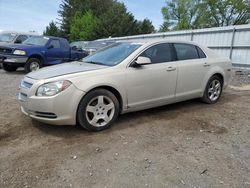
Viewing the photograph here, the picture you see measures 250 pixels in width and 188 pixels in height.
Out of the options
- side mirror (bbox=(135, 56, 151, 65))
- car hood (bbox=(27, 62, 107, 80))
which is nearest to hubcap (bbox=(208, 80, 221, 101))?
side mirror (bbox=(135, 56, 151, 65))

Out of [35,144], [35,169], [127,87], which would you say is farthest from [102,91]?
[35,169]

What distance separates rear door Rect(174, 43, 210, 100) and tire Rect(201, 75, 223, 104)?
27 cm

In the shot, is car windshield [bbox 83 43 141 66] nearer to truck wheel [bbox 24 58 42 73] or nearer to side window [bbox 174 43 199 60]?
side window [bbox 174 43 199 60]

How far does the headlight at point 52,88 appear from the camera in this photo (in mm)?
3969

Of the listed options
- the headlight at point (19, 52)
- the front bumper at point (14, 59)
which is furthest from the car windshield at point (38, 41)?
the front bumper at point (14, 59)

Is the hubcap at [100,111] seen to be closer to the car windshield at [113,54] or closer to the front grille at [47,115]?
the front grille at [47,115]

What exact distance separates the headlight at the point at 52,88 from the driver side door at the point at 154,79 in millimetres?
1096

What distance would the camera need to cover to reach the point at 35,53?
1138 centimetres

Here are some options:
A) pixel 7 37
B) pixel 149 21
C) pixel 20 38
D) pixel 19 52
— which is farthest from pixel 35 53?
pixel 149 21

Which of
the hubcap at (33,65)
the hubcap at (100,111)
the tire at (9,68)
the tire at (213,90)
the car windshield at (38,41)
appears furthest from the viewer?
the car windshield at (38,41)

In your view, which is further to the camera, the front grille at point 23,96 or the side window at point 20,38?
the side window at point 20,38

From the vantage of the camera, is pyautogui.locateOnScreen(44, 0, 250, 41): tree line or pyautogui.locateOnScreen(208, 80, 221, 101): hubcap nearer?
pyautogui.locateOnScreen(208, 80, 221, 101): hubcap

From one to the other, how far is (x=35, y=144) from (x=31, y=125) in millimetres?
806

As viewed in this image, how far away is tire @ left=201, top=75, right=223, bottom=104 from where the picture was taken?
19.8ft
